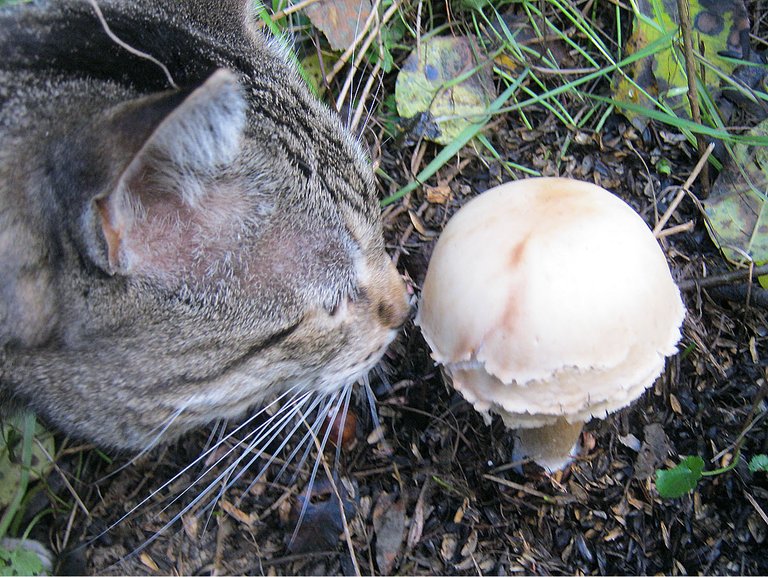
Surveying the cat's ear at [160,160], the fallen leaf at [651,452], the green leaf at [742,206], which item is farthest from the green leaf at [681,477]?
the cat's ear at [160,160]

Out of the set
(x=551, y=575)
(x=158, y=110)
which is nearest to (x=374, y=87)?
(x=158, y=110)

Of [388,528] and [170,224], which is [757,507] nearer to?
[388,528]

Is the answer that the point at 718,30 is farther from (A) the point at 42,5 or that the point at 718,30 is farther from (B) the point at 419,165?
(A) the point at 42,5

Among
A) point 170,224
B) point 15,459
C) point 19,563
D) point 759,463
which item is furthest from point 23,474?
point 759,463

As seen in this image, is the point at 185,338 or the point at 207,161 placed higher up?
the point at 207,161

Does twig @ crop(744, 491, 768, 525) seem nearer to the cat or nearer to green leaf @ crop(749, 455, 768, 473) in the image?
green leaf @ crop(749, 455, 768, 473)
